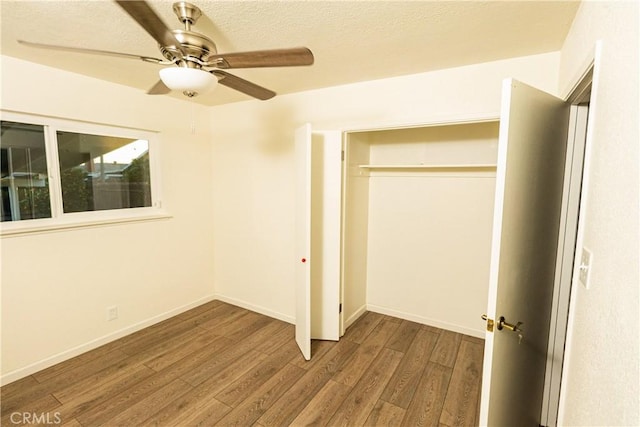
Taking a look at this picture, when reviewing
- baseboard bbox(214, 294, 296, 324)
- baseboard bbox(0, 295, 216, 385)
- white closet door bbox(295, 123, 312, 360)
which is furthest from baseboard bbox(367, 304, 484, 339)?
baseboard bbox(0, 295, 216, 385)

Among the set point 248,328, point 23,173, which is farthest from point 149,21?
point 248,328

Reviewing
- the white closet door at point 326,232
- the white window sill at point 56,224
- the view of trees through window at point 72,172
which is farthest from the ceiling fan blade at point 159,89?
the white window sill at point 56,224

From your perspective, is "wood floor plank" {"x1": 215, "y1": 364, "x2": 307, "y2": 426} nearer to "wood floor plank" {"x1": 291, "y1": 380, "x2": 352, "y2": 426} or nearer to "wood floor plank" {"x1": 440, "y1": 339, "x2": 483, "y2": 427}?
"wood floor plank" {"x1": 291, "y1": 380, "x2": 352, "y2": 426}

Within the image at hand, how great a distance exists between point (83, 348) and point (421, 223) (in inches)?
132

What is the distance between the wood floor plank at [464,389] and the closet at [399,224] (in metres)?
0.35

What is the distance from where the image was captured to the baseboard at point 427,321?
293 cm

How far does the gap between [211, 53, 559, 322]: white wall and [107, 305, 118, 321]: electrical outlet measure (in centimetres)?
115

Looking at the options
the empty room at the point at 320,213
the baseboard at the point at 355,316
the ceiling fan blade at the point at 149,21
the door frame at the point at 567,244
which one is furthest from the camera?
the baseboard at the point at 355,316

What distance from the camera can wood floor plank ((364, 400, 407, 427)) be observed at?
6.31ft

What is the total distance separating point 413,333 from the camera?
3014mm

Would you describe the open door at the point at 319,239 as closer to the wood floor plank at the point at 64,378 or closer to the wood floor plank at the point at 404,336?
the wood floor plank at the point at 404,336

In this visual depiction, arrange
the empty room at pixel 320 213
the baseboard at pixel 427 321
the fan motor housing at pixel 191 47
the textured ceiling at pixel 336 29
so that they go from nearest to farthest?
the empty room at pixel 320 213, the fan motor housing at pixel 191 47, the textured ceiling at pixel 336 29, the baseboard at pixel 427 321

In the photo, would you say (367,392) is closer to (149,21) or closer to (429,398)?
(429,398)

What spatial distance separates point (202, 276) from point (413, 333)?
8.22 ft
